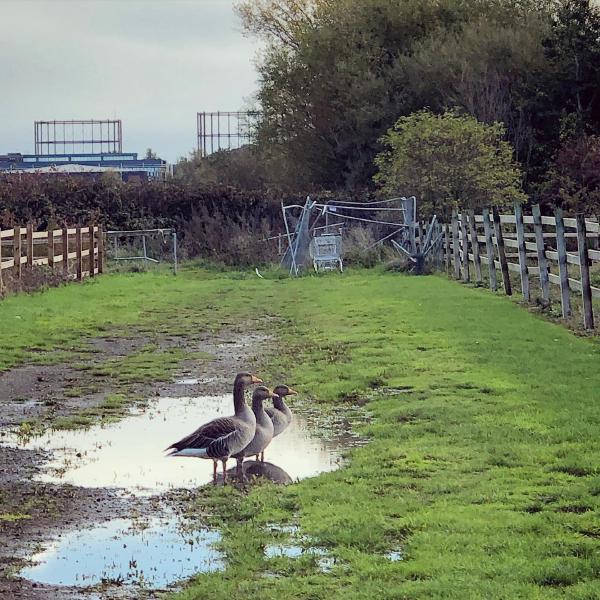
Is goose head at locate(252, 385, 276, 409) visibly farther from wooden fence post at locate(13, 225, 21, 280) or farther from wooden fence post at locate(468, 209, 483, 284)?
wooden fence post at locate(13, 225, 21, 280)

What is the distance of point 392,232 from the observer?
36312mm

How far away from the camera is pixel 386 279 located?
29.2m

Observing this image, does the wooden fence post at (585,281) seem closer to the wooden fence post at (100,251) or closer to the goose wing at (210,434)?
the goose wing at (210,434)

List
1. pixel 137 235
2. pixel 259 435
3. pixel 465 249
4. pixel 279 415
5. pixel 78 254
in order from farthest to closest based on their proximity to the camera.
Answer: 1. pixel 137 235
2. pixel 78 254
3. pixel 465 249
4. pixel 279 415
5. pixel 259 435

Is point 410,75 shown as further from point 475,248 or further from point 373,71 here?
point 475,248

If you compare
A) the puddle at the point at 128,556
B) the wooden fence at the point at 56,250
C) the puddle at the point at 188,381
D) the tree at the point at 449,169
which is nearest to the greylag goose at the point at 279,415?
the puddle at the point at 128,556

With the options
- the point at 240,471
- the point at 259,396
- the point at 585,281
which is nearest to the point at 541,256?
the point at 585,281

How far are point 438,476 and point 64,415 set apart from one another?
4366 millimetres

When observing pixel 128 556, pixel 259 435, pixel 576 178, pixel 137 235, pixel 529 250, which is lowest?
pixel 128 556

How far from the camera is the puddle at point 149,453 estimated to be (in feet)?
26.3

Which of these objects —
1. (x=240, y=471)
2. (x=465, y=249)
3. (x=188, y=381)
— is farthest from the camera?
(x=465, y=249)

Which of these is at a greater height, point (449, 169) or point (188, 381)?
point (449, 169)

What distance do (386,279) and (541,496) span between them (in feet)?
73.8

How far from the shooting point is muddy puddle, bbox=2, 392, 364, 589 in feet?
19.3
